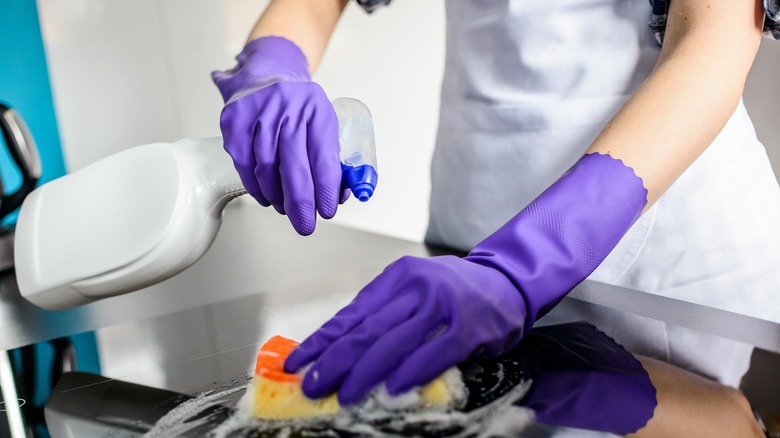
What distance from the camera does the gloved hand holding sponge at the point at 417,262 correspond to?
0.73 meters

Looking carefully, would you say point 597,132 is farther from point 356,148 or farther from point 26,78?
point 26,78

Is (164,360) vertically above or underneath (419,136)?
above

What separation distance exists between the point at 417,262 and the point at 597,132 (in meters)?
0.50

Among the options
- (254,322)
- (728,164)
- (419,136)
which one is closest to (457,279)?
(254,322)

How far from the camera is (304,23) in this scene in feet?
4.80

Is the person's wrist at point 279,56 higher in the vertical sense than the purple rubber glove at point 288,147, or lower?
higher

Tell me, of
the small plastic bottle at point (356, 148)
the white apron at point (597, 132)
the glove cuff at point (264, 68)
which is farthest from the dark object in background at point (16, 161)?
the white apron at point (597, 132)

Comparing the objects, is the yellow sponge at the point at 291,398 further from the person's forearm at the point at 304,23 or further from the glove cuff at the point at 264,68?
the person's forearm at the point at 304,23

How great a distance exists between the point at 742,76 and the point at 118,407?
0.89 metres

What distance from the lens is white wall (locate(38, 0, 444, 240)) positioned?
232 cm

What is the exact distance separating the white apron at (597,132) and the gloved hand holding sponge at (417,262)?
0.27m

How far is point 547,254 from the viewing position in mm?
869

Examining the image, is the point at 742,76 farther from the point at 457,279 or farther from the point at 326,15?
the point at 326,15

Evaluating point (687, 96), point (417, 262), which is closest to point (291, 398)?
point (417, 262)
